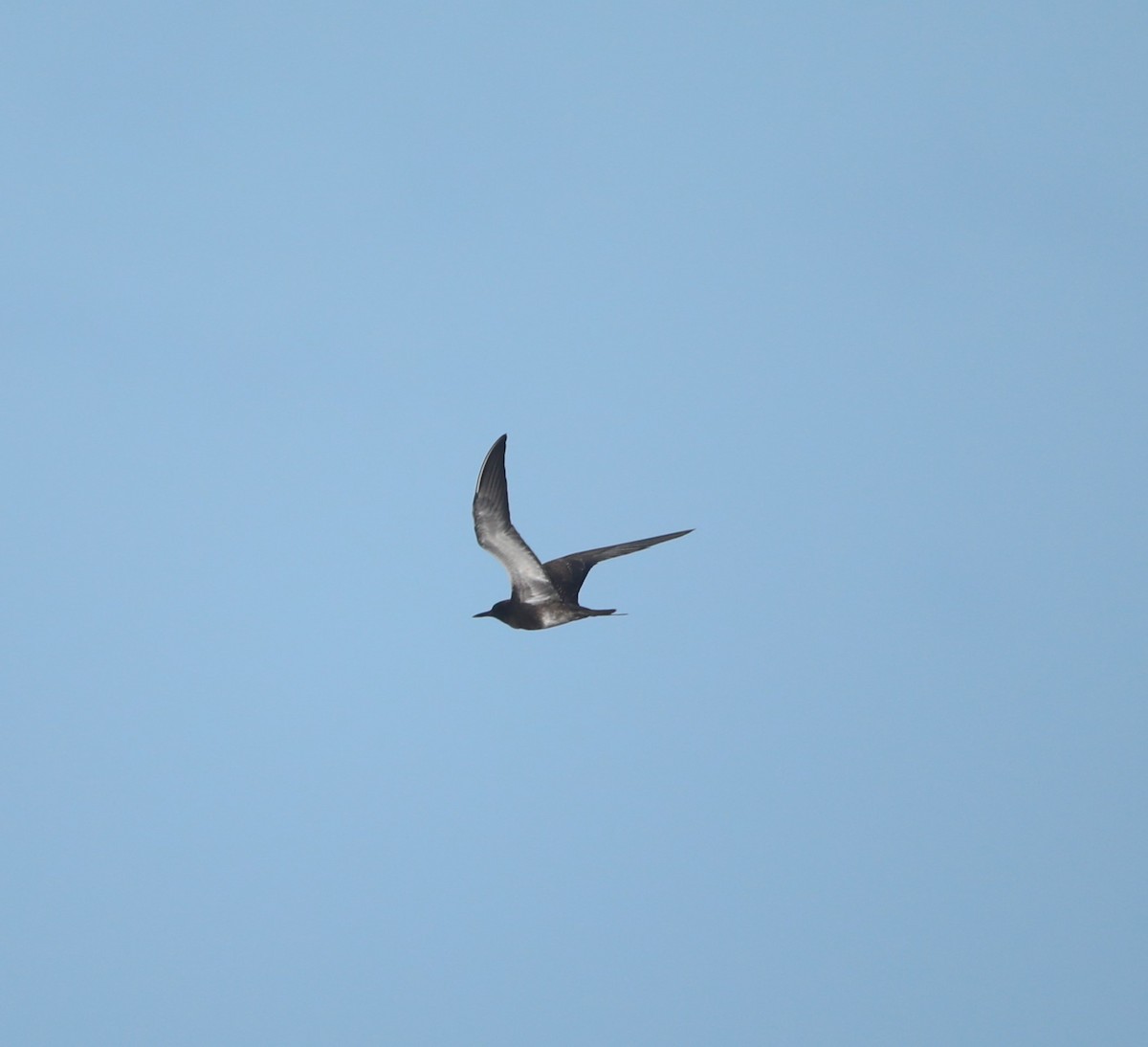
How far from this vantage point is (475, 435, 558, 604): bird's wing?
104 ft

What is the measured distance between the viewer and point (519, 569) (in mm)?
32594

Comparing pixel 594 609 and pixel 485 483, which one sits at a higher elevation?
pixel 485 483

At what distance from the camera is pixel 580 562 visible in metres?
33.7

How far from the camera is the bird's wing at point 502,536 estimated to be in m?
31.7

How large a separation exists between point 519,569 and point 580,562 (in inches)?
69.5

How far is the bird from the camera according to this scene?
31750 millimetres

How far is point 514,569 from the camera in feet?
107

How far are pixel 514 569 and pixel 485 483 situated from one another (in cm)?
219

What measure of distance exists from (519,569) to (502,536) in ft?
2.90

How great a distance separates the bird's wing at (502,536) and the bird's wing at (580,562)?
1.45ft

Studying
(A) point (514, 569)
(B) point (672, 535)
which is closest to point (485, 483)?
(A) point (514, 569)

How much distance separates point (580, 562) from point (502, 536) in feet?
7.61

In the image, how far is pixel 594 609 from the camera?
1234 inches

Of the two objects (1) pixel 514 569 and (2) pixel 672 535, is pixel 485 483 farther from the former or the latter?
(2) pixel 672 535
